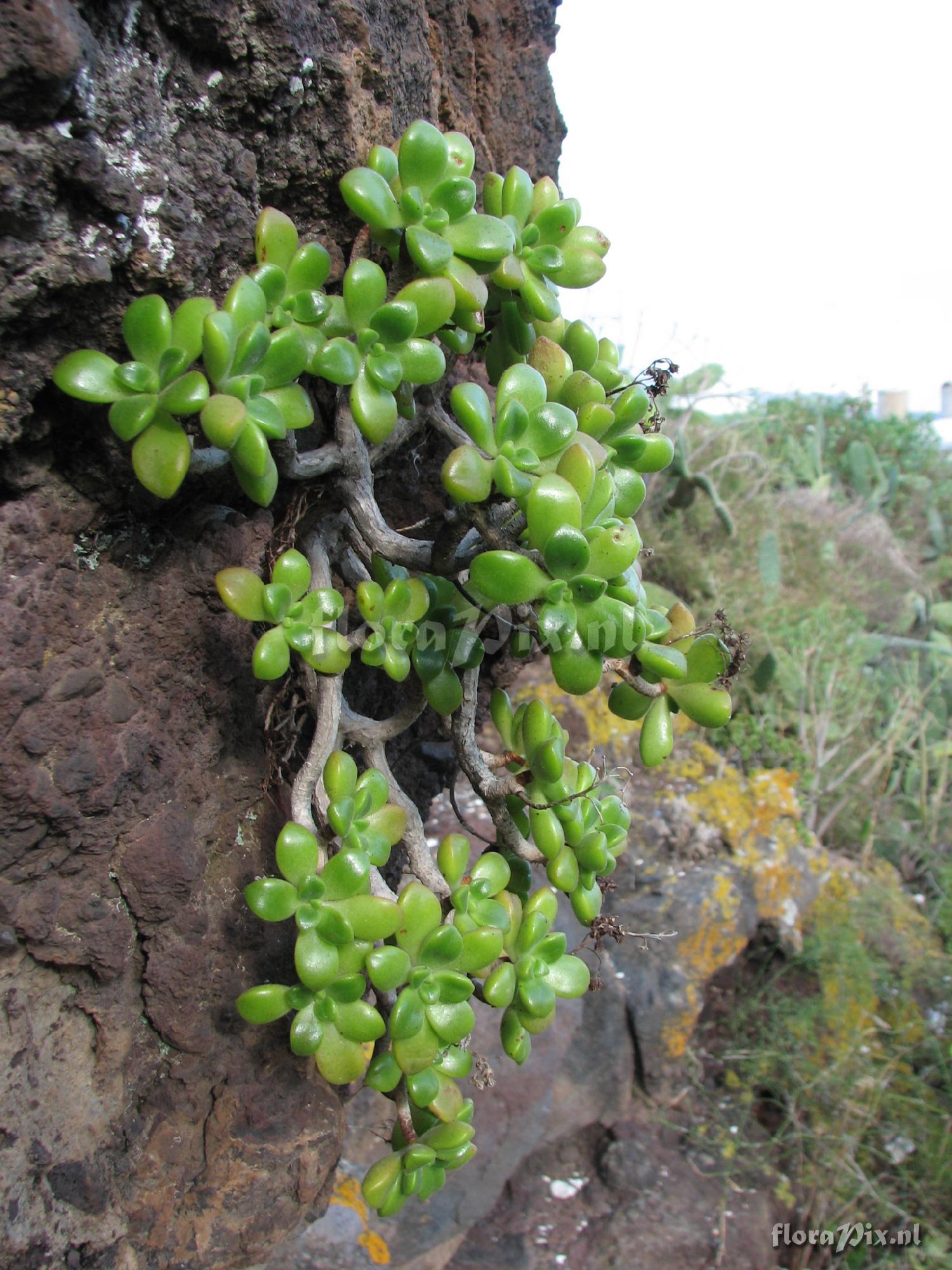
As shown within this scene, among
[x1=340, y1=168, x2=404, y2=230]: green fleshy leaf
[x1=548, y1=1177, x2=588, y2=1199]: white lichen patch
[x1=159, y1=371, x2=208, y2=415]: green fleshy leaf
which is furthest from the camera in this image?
[x1=548, y1=1177, x2=588, y2=1199]: white lichen patch

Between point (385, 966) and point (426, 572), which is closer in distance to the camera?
point (385, 966)

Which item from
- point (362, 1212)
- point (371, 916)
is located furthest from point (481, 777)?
point (362, 1212)

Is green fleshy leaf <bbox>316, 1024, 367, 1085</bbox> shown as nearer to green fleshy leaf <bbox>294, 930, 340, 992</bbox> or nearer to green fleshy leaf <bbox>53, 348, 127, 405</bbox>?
green fleshy leaf <bbox>294, 930, 340, 992</bbox>

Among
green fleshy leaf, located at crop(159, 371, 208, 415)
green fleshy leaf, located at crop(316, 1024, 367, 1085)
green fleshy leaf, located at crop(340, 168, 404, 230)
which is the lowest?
green fleshy leaf, located at crop(316, 1024, 367, 1085)

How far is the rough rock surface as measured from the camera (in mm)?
618

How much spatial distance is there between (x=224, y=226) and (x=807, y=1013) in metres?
2.57

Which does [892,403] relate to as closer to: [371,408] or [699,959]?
[699,959]

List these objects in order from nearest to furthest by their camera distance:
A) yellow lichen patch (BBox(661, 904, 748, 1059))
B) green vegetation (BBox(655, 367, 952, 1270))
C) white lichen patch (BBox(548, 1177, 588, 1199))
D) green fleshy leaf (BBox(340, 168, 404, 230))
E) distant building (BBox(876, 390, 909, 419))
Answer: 1. green fleshy leaf (BBox(340, 168, 404, 230))
2. white lichen patch (BBox(548, 1177, 588, 1199))
3. green vegetation (BBox(655, 367, 952, 1270))
4. yellow lichen patch (BBox(661, 904, 748, 1059))
5. distant building (BBox(876, 390, 909, 419))

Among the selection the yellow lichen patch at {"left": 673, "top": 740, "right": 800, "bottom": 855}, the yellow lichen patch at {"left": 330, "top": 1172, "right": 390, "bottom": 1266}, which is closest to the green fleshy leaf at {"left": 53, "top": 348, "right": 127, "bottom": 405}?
the yellow lichen patch at {"left": 330, "top": 1172, "right": 390, "bottom": 1266}

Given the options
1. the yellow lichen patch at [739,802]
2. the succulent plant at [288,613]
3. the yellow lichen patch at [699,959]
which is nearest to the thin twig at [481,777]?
the succulent plant at [288,613]

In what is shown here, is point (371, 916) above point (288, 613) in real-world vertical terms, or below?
below

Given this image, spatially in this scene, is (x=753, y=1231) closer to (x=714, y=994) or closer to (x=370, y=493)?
(x=714, y=994)

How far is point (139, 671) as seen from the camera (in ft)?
2.46

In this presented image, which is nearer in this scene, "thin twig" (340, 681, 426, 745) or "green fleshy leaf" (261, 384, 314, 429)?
"green fleshy leaf" (261, 384, 314, 429)
